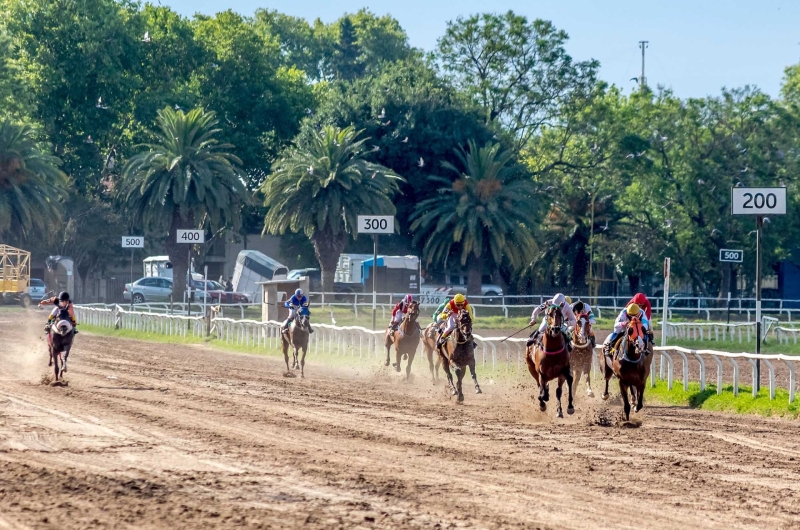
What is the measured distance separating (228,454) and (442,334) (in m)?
7.87

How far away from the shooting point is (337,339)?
95.7ft

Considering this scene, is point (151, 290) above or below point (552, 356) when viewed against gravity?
above

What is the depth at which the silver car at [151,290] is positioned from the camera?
60.2 metres

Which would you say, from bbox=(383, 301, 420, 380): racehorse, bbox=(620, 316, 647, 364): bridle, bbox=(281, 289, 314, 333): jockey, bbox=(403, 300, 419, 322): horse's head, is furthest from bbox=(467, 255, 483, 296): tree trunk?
bbox=(620, 316, 647, 364): bridle

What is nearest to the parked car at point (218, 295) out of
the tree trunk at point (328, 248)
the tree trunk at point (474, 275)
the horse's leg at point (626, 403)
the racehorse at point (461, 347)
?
the tree trunk at point (328, 248)

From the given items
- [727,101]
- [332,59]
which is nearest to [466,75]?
[727,101]

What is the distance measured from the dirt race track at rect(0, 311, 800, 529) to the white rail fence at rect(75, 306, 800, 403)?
10.1ft

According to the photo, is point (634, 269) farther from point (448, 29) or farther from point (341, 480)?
point (341, 480)

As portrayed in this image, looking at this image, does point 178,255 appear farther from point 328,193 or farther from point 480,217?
point 480,217

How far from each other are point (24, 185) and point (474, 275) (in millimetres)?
21983

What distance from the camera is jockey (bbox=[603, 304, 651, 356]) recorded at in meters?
15.4

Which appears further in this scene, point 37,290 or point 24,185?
point 37,290

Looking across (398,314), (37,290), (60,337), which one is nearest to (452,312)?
(398,314)

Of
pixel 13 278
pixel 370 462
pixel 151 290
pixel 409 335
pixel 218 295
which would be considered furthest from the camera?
pixel 151 290
